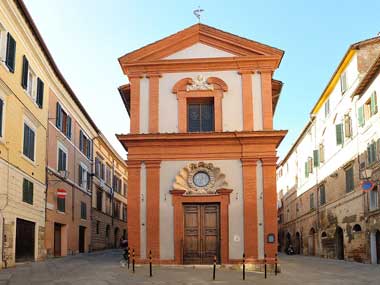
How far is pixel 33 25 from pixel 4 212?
8776 mm

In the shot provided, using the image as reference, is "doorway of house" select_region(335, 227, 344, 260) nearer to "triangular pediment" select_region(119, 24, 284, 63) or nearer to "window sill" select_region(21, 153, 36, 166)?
"triangular pediment" select_region(119, 24, 284, 63)

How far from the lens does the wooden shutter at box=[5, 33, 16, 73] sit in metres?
21.4

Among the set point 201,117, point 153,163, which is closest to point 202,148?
point 201,117

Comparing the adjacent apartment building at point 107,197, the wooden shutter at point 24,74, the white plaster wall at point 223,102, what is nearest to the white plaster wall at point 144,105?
the white plaster wall at point 223,102

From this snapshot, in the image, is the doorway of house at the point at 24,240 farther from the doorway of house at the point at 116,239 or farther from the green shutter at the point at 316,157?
the doorway of house at the point at 116,239

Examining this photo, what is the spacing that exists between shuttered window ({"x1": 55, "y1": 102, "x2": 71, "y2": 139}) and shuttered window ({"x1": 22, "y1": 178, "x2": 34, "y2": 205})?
630 cm

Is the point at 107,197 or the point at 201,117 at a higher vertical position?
the point at 201,117

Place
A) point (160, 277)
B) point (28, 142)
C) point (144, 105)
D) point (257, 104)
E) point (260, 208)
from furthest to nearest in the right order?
point (28, 142)
point (144, 105)
point (257, 104)
point (260, 208)
point (160, 277)

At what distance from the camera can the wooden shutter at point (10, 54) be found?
21.4 metres

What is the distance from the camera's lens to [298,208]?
4894 cm

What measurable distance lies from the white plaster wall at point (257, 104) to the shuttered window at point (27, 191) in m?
11.0

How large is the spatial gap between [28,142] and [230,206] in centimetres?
1022

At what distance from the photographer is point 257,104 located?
23.7 m

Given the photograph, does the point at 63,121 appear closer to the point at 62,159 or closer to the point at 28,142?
the point at 62,159
